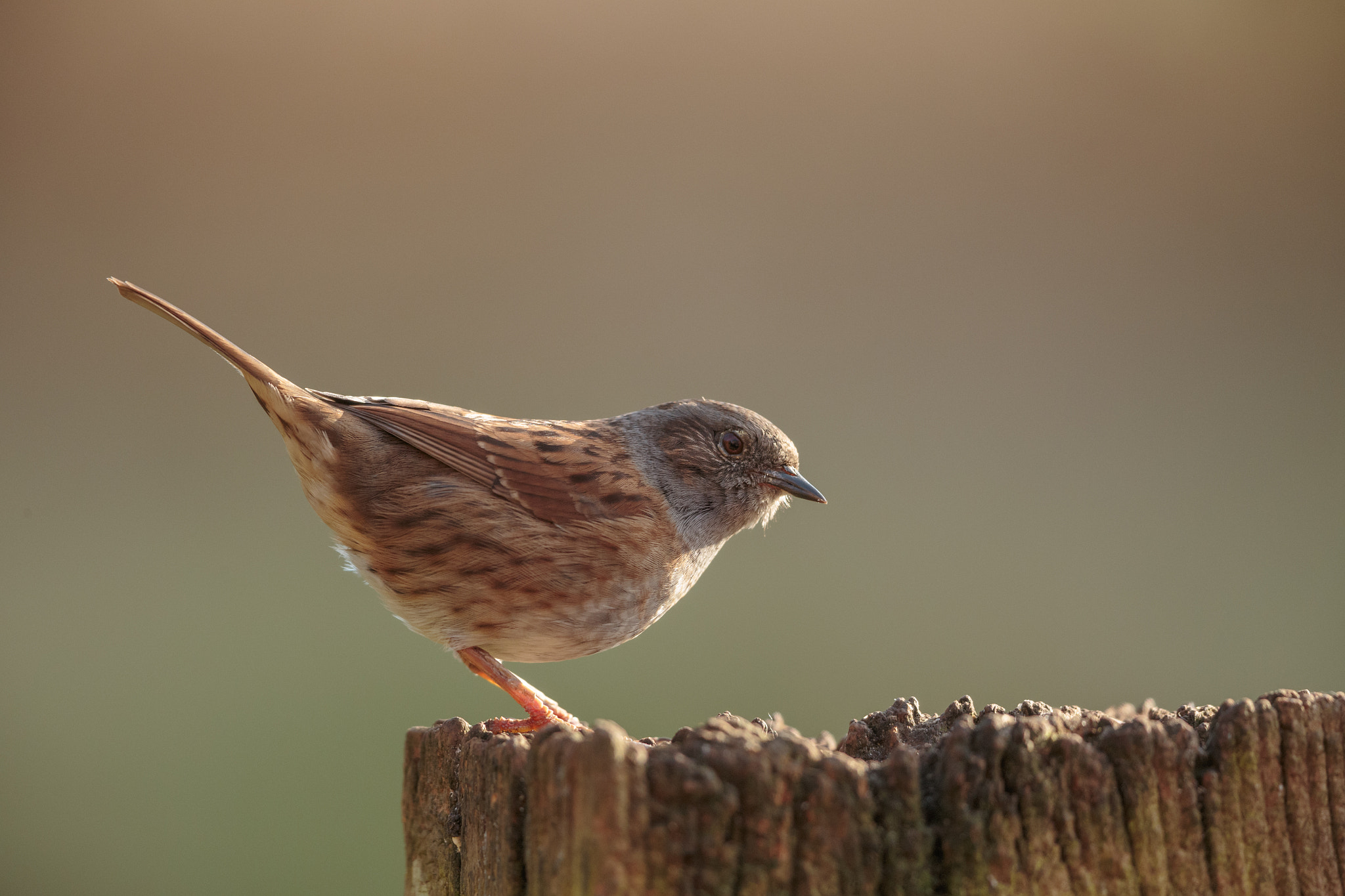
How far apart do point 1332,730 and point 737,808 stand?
3.46ft

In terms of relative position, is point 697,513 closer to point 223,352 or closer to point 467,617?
point 467,617

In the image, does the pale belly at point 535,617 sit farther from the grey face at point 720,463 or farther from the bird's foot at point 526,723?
the grey face at point 720,463

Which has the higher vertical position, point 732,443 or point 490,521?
point 732,443

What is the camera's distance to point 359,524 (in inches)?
133

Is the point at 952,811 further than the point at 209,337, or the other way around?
the point at 209,337

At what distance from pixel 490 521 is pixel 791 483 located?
1.22 metres

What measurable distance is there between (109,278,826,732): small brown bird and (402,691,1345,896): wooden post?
1.48m

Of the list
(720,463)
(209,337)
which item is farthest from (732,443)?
(209,337)

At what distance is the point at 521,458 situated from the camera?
135 inches

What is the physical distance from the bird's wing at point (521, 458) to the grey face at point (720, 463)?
238 mm

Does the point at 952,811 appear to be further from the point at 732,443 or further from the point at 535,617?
the point at 732,443

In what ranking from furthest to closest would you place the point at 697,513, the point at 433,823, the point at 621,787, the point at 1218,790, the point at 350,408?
1. the point at 697,513
2. the point at 350,408
3. the point at 433,823
4. the point at 1218,790
5. the point at 621,787

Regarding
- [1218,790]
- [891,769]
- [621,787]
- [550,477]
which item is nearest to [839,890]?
[891,769]

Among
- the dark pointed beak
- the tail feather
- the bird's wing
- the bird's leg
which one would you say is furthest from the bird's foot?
the tail feather
